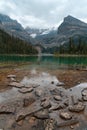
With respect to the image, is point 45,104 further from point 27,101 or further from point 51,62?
point 51,62

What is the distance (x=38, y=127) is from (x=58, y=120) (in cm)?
204

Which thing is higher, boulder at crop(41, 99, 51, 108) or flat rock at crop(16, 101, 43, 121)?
boulder at crop(41, 99, 51, 108)

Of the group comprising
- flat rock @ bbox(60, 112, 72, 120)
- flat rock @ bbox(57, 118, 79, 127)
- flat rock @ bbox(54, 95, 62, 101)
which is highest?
flat rock @ bbox(54, 95, 62, 101)

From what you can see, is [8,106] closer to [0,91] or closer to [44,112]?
[44,112]

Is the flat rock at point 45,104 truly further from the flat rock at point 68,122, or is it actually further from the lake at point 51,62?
the lake at point 51,62

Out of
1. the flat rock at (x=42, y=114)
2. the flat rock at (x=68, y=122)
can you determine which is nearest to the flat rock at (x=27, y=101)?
the flat rock at (x=42, y=114)

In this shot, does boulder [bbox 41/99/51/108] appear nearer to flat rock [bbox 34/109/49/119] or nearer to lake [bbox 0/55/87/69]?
flat rock [bbox 34/109/49/119]

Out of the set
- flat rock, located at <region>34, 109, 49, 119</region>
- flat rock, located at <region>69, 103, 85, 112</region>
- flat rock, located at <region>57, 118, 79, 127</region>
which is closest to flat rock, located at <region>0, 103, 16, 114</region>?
flat rock, located at <region>34, 109, 49, 119</region>

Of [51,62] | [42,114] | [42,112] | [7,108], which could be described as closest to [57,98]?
[42,112]

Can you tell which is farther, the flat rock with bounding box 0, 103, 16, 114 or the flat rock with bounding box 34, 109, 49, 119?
the flat rock with bounding box 0, 103, 16, 114

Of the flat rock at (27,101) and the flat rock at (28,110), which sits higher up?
the flat rock at (27,101)

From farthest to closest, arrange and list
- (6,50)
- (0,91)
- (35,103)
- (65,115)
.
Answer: (6,50) → (0,91) → (35,103) → (65,115)

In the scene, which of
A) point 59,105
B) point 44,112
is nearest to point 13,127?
point 44,112

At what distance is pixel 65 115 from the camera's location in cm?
1553
